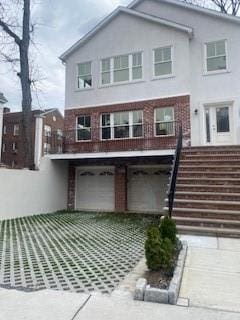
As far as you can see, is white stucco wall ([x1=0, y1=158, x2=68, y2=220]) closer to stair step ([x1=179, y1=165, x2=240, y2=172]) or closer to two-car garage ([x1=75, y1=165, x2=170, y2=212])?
two-car garage ([x1=75, y1=165, x2=170, y2=212])

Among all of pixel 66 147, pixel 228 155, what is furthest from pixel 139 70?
pixel 228 155

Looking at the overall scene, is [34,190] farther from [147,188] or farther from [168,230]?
[168,230]

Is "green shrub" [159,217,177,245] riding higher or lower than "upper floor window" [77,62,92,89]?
lower

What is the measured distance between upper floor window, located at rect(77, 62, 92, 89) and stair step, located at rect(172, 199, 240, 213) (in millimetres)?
9326

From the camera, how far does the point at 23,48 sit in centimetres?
1554

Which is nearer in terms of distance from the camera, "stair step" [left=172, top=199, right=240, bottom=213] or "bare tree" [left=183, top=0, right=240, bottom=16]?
"stair step" [left=172, top=199, right=240, bottom=213]

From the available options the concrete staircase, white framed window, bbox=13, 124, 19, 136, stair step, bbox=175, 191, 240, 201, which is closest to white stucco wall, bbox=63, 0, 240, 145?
the concrete staircase

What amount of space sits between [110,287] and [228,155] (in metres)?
7.78

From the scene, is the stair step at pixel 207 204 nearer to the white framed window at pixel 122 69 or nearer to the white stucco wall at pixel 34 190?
the white stucco wall at pixel 34 190

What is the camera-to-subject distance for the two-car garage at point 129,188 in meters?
13.9

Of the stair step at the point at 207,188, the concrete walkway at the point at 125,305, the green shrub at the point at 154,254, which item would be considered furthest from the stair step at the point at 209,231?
the green shrub at the point at 154,254

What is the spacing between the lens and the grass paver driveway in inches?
172

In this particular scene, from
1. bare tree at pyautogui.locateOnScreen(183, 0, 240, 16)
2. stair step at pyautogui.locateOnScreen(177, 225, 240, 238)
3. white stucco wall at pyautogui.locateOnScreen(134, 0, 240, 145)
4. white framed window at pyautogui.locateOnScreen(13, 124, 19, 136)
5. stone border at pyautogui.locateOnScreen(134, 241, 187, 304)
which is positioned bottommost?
stone border at pyautogui.locateOnScreen(134, 241, 187, 304)

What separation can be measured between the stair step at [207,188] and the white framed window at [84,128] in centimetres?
705
